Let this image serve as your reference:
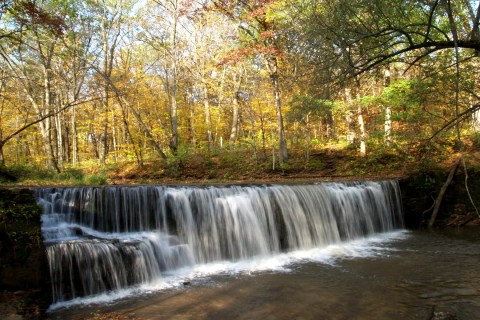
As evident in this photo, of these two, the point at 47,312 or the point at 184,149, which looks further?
the point at 184,149

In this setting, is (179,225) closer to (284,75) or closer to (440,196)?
(284,75)

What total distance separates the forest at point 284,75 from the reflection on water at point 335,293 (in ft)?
8.26

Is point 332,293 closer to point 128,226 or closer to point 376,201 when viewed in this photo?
point 128,226

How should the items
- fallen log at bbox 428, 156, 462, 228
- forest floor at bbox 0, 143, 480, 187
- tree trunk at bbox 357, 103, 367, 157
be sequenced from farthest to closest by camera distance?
1. tree trunk at bbox 357, 103, 367, 157
2. forest floor at bbox 0, 143, 480, 187
3. fallen log at bbox 428, 156, 462, 228

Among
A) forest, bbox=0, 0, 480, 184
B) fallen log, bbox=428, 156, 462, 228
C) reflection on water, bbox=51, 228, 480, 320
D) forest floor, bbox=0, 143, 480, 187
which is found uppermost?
forest, bbox=0, 0, 480, 184

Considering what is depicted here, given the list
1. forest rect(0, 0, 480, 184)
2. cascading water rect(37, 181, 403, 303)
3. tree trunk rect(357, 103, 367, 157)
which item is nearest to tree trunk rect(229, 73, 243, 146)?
forest rect(0, 0, 480, 184)

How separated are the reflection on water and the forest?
252cm

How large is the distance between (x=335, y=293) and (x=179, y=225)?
427 cm

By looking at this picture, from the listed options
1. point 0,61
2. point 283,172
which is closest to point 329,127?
point 283,172

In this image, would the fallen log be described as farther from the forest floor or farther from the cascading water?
the cascading water

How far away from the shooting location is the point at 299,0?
11.0m

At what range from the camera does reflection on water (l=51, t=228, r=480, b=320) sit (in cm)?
496

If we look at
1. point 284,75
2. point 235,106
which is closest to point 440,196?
point 284,75

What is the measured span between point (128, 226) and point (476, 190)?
11329 millimetres
